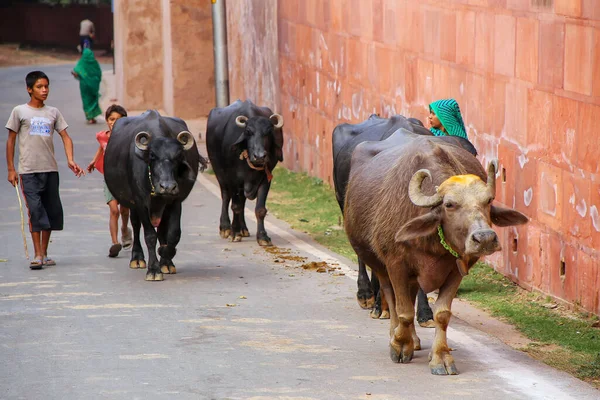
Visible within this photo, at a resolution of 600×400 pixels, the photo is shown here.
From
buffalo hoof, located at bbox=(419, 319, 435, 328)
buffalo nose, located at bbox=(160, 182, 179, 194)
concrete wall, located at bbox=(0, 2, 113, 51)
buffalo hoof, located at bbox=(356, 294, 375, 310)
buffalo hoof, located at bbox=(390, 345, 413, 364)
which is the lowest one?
concrete wall, located at bbox=(0, 2, 113, 51)

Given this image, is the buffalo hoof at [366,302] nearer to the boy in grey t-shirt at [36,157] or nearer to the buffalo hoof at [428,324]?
the buffalo hoof at [428,324]

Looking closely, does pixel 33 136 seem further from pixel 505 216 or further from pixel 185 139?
pixel 505 216

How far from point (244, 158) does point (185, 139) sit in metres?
2.13

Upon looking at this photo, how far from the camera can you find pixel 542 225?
10469 millimetres

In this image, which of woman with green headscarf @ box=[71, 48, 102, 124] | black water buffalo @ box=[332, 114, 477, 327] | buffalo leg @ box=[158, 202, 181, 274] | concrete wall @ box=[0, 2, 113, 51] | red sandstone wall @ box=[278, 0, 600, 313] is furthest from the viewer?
concrete wall @ box=[0, 2, 113, 51]

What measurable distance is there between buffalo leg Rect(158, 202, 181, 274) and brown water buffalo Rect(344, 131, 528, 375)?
3.29 metres

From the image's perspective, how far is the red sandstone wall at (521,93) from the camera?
31.3 feet

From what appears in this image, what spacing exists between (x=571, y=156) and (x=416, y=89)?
4317mm

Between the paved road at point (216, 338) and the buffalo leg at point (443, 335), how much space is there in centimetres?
10

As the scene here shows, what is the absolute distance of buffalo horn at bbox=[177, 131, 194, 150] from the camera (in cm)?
1170

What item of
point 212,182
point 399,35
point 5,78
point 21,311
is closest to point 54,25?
point 5,78

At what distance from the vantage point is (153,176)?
447 inches

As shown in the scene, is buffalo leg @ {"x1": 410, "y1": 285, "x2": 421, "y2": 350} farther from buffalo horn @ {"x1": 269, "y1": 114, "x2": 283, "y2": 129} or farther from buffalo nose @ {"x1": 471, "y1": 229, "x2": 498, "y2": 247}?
buffalo horn @ {"x1": 269, "y1": 114, "x2": 283, "y2": 129}

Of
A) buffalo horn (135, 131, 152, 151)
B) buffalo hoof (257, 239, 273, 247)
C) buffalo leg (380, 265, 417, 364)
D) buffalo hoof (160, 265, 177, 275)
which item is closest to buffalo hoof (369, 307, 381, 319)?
buffalo leg (380, 265, 417, 364)
